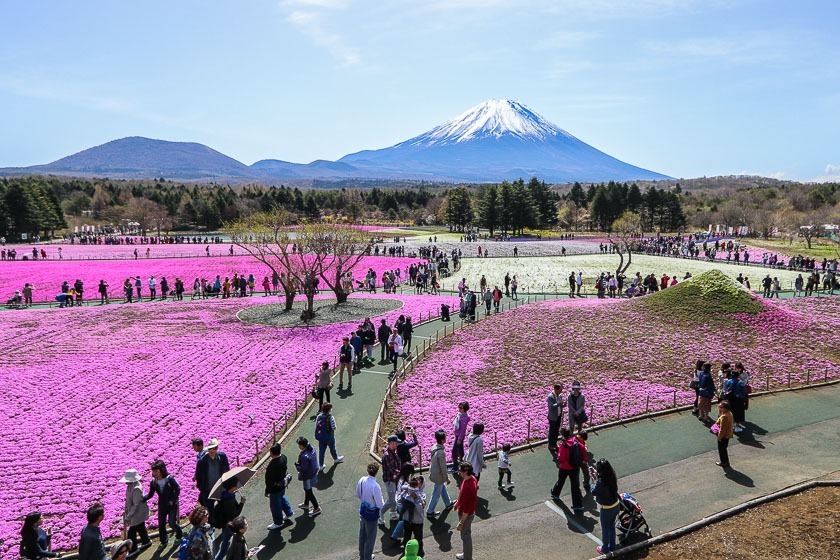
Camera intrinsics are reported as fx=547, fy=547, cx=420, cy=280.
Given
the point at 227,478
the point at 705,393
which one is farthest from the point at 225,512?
the point at 705,393

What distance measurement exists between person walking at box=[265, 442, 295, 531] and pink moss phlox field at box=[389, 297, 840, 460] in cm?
398

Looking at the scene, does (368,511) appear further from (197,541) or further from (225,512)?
(197,541)

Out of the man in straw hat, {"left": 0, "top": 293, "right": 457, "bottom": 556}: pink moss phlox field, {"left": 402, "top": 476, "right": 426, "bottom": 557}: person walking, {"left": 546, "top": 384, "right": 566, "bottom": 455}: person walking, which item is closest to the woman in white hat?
the man in straw hat

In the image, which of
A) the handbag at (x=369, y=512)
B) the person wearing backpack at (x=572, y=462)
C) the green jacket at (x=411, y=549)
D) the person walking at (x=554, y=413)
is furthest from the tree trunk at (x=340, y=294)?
the green jacket at (x=411, y=549)

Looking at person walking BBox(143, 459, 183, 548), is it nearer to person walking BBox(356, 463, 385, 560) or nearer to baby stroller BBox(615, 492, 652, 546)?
person walking BBox(356, 463, 385, 560)

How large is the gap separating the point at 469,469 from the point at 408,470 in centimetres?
137

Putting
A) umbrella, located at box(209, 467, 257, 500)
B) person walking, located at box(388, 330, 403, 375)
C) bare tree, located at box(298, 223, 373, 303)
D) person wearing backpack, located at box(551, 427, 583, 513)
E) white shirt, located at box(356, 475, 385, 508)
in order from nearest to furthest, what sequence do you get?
white shirt, located at box(356, 475, 385, 508)
umbrella, located at box(209, 467, 257, 500)
person wearing backpack, located at box(551, 427, 583, 513)
person walking, located at box(388, 330, 403, 375)
bare tree, located at box(298, 223, 373, 303)

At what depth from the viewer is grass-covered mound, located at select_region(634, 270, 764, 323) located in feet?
73.1

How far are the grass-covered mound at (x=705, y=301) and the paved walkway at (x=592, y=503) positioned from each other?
6.75 metres

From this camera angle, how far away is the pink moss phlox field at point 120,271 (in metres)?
37.5

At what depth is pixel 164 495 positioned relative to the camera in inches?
370

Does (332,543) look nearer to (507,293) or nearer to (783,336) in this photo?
(783,336)

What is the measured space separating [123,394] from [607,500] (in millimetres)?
14810

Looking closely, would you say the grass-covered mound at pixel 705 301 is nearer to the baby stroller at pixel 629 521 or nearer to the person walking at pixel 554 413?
the person walking at pixel 554 413
